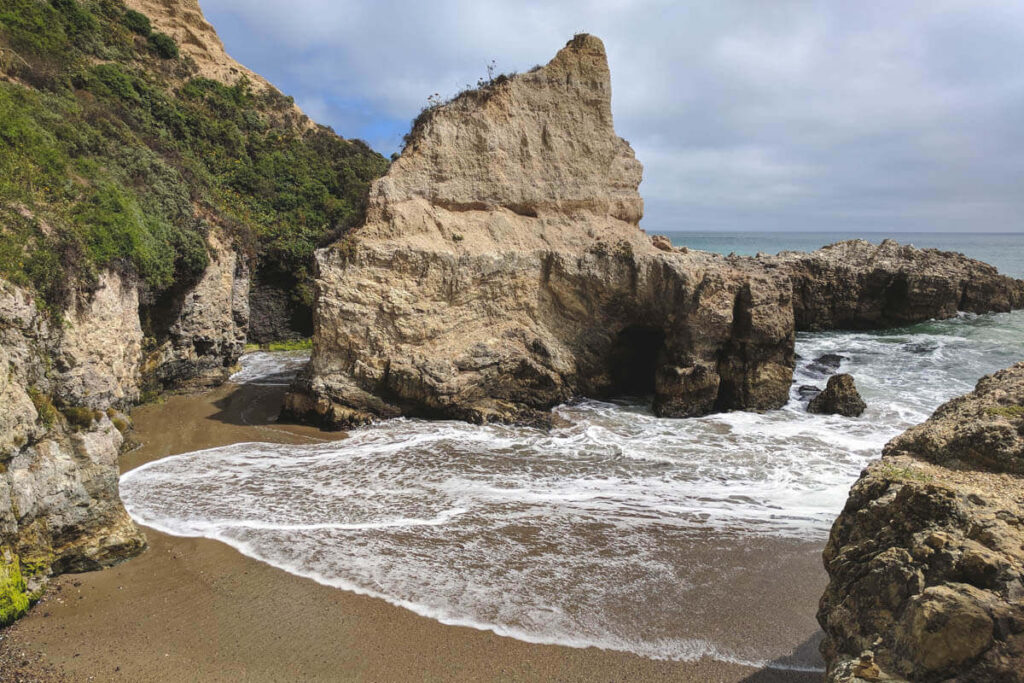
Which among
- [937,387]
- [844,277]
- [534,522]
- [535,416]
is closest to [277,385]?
[535,416]

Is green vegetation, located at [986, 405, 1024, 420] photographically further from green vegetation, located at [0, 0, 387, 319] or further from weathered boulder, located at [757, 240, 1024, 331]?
weathered boulder, located at [757, 240, 1024, 331]

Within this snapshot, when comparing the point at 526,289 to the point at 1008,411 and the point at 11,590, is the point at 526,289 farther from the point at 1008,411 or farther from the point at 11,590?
the point at 11,590

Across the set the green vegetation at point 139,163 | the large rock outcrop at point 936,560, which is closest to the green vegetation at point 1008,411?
the large rock outcrop at point 936,560

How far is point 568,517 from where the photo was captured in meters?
7.62

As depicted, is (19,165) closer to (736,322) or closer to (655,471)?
(655,471)

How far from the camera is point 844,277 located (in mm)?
25109

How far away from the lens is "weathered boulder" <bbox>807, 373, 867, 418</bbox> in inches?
520

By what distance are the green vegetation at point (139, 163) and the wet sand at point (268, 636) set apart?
4.02 meters

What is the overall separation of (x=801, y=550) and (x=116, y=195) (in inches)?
508

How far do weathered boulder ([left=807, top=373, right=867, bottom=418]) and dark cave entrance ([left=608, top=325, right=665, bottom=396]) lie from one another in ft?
12.6

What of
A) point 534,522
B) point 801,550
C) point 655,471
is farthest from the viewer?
point 655,471

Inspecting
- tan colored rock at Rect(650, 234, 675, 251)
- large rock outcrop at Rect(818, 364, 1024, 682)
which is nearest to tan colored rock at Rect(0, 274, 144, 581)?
large rock outcrop at Rect(818, 364, 1024, 682)

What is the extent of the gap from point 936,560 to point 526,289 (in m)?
11.0

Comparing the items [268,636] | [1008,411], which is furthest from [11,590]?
[1008,411]
